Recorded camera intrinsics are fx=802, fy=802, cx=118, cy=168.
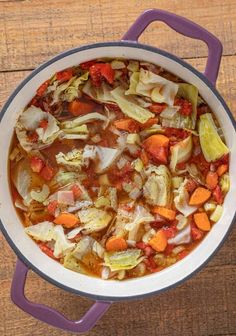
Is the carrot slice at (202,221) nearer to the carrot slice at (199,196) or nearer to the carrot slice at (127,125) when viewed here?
the carrot slice at (199,196)

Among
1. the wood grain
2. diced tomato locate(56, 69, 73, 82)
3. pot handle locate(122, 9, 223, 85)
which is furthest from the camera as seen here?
the wood grain

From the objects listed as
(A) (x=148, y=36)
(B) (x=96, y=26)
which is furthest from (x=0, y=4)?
(A) (x=148, y=36)

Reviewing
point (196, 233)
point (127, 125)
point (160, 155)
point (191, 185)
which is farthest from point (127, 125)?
point (196, 233)

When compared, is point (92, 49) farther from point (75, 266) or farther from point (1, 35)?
point (75, 266)

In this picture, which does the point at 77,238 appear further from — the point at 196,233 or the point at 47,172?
the point at 196,233

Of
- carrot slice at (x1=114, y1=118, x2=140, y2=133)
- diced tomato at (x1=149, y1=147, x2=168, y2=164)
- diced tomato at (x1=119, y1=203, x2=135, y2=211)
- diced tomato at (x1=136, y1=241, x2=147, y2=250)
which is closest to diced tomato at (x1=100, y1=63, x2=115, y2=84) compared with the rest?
carrot slice at (x1=114, y1=118, x2=140, y2=133)

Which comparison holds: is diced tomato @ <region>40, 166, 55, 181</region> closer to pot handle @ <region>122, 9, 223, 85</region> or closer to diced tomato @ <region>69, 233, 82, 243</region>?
diced tomato @ <region>69, 233, 82, 243</region>
